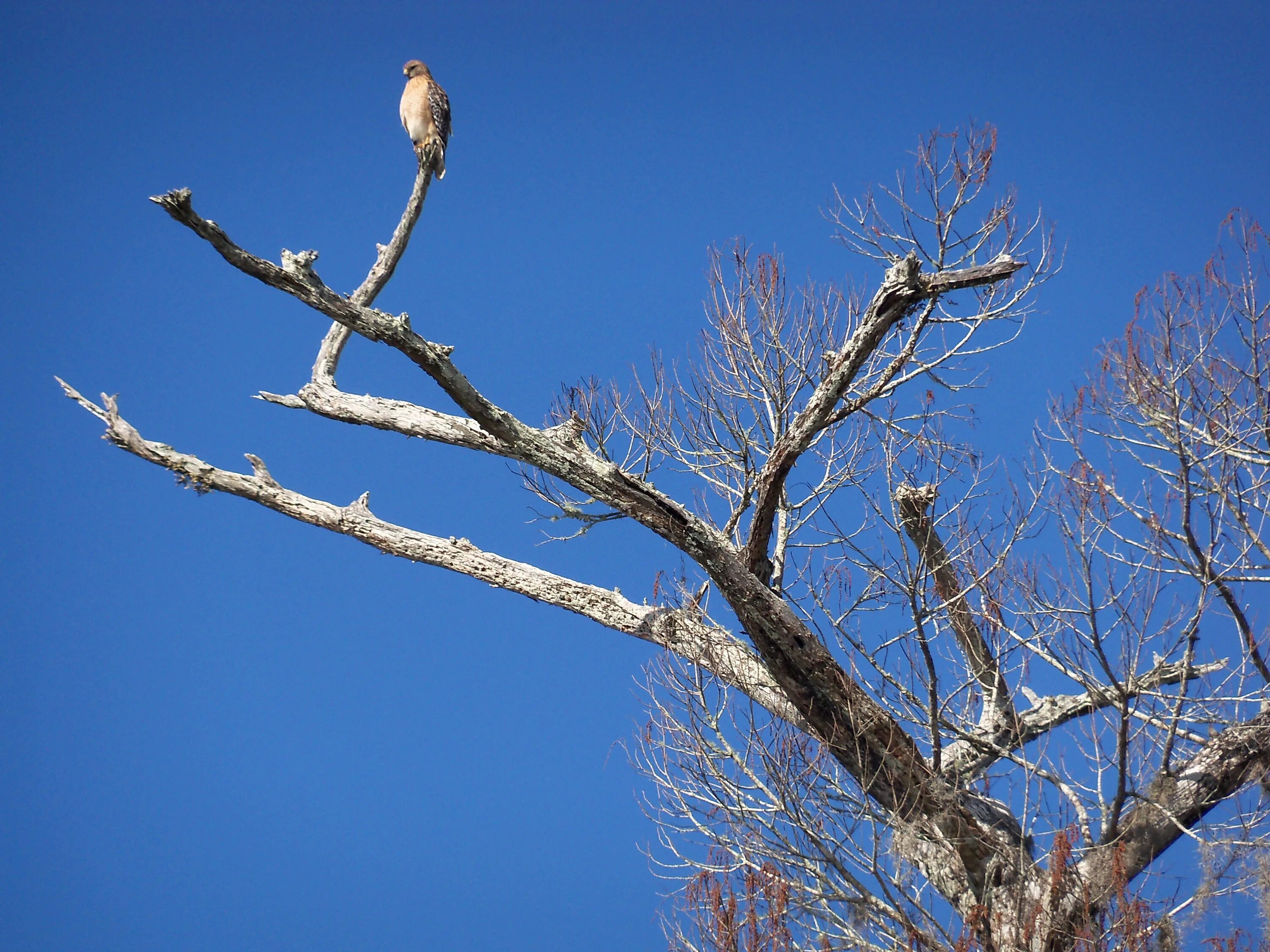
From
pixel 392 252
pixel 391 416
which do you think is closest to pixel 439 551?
pixel 391 416

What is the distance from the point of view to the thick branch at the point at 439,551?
671 cm

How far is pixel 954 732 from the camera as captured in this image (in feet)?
20.4

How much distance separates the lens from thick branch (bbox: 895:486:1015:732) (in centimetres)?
665

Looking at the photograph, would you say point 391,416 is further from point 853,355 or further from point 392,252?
point 853,355

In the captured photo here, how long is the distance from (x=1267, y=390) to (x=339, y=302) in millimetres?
5450

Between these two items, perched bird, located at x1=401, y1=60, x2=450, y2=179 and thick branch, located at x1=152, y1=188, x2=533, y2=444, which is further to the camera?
perched bird, located at x1=401, y1=60, x2=450, y2=179

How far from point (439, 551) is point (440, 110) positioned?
307 centimetres

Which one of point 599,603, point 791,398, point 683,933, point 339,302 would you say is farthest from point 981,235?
point 683,933

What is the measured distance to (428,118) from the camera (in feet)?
23.6

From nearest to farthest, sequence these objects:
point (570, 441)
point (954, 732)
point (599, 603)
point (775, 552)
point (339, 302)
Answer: point (339, 302)
point (570, 441)
point (954, 732)
point (599, 603)
point (775, 552)

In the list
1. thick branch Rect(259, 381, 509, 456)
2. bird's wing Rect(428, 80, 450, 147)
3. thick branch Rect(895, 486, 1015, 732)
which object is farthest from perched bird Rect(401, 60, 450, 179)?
thick branch Rect(895, 486, 1015, 732)

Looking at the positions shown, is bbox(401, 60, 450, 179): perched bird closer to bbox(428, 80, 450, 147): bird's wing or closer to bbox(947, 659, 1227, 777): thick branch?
bbox(428, 80, 450, 147): bird's wing

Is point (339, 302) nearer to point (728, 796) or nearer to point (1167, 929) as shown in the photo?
point (728, 796)

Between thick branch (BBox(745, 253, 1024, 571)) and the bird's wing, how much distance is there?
11.0 ft
